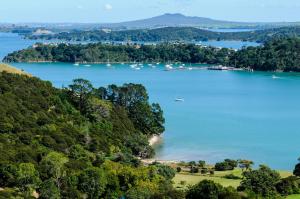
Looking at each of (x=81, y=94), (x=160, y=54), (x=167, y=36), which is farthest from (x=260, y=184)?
(x=167, y=36)

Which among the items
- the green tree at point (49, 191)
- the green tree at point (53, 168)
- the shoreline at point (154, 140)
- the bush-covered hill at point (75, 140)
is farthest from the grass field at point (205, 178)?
the shoreline at point (154, 140)

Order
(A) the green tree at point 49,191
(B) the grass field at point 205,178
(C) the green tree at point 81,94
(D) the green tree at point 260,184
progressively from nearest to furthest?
(A) the green tree at point 49,191, (D) the green tree at point 260,184, (B) the grass field at point 205,178, (C) the green tree at point 81,94

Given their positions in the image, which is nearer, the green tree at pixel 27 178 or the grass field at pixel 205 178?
the green tree at pixel 27 178

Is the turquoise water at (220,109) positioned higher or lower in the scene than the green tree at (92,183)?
lower

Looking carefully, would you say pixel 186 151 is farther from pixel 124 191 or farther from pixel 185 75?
pixel 185 75

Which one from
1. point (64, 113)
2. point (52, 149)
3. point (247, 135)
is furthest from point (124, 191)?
point (247, 135)

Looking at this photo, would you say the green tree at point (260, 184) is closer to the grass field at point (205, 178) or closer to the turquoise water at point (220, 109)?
the grass field at point (205, 178)

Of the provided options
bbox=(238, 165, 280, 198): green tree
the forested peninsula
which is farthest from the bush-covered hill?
the forested peninsula

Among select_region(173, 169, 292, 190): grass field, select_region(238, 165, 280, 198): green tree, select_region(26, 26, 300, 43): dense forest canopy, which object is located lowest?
select_region(26, 26, 300, 43): dense forest canopy

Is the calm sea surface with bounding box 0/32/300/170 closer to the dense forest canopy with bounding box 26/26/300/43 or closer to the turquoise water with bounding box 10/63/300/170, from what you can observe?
the turquoise water with bounding box 10/63/300/170
